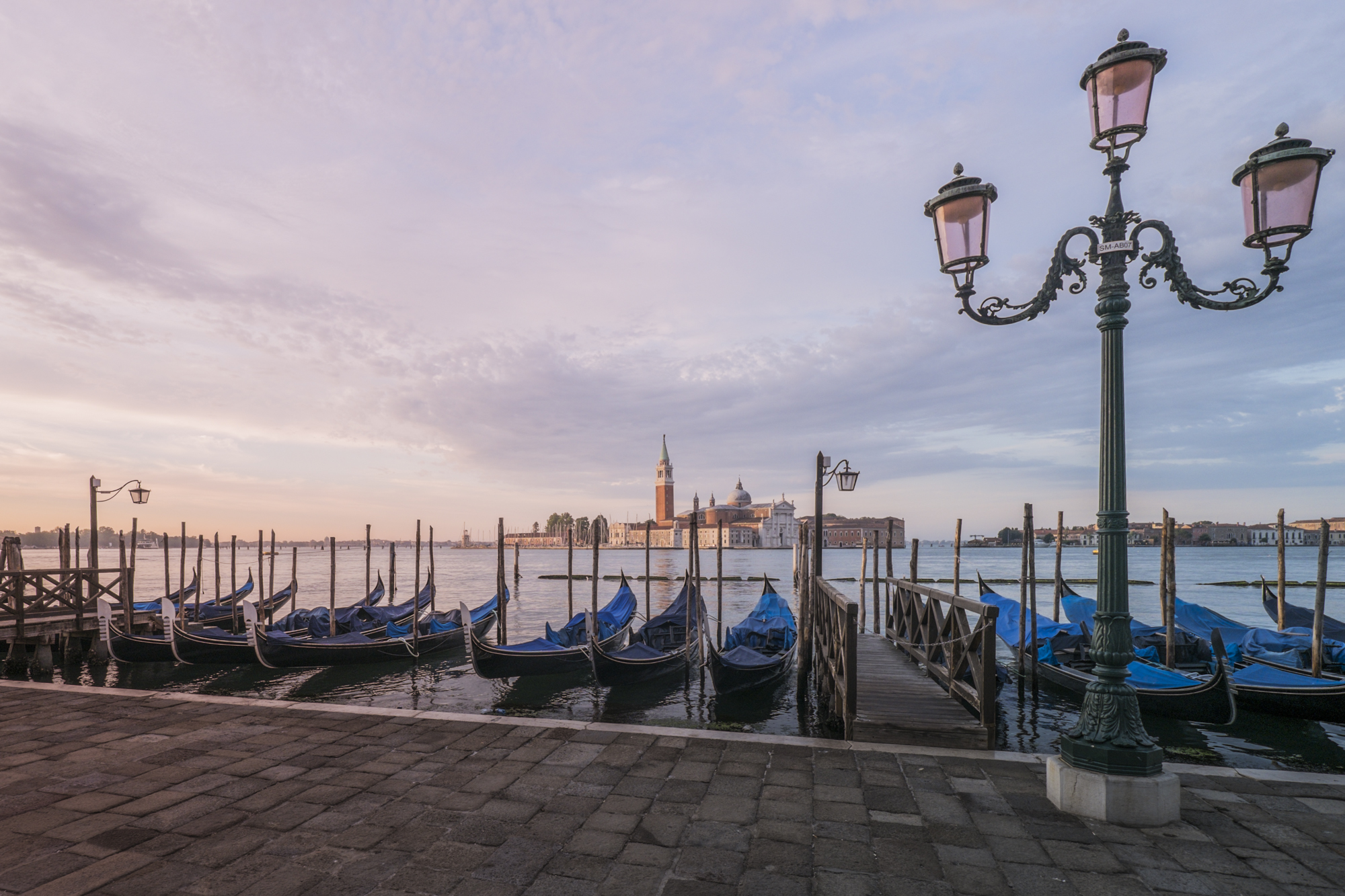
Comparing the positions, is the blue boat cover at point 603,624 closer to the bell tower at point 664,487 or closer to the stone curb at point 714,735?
the stone curb at point 714,735

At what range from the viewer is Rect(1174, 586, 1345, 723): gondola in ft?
27.0

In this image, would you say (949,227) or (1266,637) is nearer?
(949,227)

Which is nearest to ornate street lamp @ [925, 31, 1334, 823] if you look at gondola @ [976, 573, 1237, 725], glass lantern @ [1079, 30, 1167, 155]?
glass lantern @ [1079, 30, 1167, 155]

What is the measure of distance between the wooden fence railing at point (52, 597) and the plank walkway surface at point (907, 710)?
13355 millimetres

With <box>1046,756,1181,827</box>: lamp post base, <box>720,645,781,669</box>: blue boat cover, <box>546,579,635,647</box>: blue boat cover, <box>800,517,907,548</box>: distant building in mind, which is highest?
<box>1046,756,1181,827</box>: lamp post base

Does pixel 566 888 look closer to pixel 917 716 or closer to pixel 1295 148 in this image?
pixel 917 716

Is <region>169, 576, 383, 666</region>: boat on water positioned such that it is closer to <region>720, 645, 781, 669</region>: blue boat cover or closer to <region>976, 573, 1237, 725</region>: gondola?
<region>720, 645, 781, 669</region>: blue boat cover

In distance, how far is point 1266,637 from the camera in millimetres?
10602

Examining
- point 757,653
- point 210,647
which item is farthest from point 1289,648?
point 210,647

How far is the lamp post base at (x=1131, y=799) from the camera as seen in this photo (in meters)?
3.44

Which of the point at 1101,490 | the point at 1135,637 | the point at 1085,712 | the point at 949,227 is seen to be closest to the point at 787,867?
the point at 1085,712

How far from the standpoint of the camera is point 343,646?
12719 millimetres

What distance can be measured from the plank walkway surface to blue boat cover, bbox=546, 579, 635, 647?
19.2ft

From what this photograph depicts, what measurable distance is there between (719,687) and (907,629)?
3001mm
